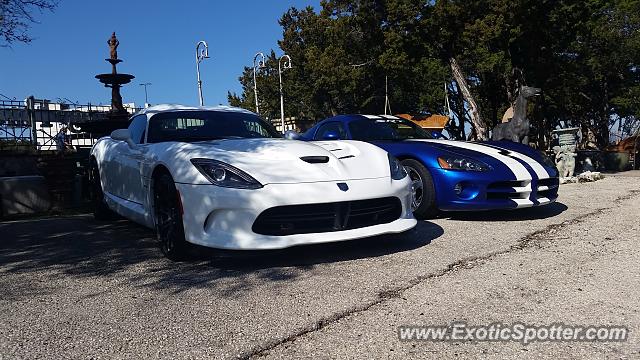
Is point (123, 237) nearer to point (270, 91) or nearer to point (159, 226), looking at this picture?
point (159, 226)

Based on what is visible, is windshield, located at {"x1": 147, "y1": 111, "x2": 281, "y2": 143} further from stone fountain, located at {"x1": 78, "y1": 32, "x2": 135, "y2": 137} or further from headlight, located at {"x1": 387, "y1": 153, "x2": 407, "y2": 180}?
stone fountain, located at {"x1": 78, "y1": 32, "x2": 135, "y2": 137}

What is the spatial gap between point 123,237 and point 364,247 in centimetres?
261

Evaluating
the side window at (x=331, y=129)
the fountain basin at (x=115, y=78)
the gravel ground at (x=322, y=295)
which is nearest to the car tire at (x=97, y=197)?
the gravel ground at (x=322, y=295)

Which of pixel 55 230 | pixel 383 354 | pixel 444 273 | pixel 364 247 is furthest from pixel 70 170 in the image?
pixel 383 354

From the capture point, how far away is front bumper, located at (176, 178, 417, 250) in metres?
→ 3.64

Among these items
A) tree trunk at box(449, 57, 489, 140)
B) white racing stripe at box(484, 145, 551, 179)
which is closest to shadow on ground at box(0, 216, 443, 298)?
white racing stripe at box(484, 145, 551, 179)

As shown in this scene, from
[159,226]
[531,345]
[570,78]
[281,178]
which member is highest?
[570,78]

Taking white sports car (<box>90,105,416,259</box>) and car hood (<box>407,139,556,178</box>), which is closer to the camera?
white sports car (<box>90,105,416,259</box>)

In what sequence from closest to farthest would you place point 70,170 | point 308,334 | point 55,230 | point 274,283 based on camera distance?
point 308,334 < point 274,283 < point 55,230 < point 70,170

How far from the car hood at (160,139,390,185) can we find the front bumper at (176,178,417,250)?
0.28 ft

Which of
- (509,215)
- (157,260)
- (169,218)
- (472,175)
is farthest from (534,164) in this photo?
(157,260)

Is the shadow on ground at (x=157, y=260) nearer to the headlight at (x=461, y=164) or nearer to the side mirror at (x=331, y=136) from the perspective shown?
the headlight at (x=461, y=164)

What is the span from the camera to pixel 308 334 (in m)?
2.56

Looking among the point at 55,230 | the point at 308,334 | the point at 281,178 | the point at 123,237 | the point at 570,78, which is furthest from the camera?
the point at 570,78
